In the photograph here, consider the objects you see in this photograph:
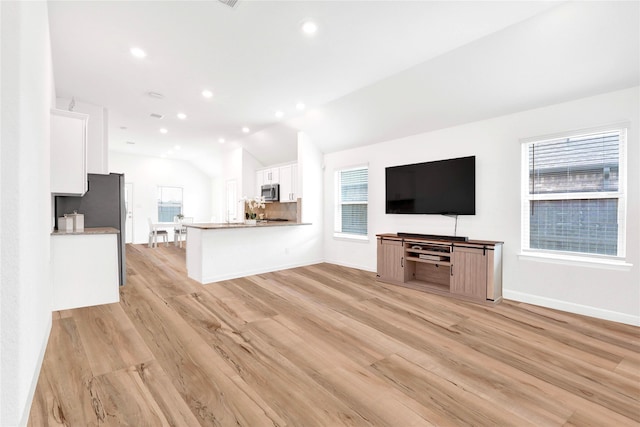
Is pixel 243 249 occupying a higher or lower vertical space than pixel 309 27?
lower

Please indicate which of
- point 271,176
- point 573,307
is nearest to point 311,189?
point 271,176

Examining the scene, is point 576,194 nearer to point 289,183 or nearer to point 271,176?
point 289,183

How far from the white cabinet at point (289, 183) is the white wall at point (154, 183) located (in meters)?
5.52

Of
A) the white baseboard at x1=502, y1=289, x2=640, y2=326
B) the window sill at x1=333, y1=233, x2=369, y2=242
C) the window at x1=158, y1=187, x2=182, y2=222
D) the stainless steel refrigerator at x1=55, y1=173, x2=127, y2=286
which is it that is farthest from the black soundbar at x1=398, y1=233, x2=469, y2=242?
the window at x1=158, y1=187, x2=182, y2=222

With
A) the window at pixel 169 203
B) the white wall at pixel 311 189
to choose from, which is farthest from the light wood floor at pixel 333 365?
the window at pixel 169 203

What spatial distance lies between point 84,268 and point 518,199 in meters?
5.62

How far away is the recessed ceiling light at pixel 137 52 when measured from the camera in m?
3.26

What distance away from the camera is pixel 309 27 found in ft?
9.33

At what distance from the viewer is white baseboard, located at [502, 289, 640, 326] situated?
3080mm

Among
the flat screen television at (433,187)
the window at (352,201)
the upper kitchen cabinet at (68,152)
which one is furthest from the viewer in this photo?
the window at (352,201)

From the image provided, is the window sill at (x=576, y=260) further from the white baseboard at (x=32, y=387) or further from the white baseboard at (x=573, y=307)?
the white baseboard at (x=32, y=387)

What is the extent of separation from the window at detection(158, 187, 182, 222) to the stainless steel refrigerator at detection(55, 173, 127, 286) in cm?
600

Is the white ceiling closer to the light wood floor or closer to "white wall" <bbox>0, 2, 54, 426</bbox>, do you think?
"white wall" <bbox>0, 2, 54, 426</bbox>

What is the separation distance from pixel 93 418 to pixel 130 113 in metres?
5.49
